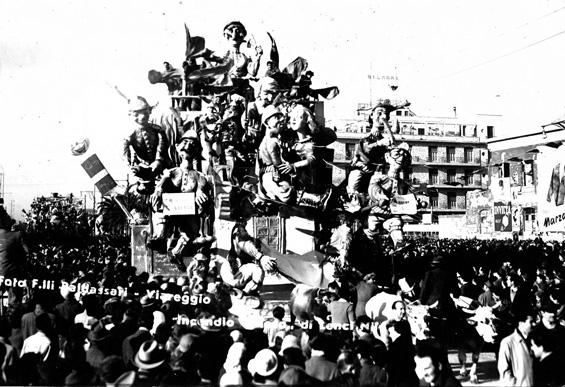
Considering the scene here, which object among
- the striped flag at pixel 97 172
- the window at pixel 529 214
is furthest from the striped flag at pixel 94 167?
the window at pixel 529 214

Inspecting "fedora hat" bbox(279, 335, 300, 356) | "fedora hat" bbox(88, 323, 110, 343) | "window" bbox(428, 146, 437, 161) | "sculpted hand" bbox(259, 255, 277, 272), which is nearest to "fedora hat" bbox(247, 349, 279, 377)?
A: "fedora hat" bbox(279, 335, 300, 356)

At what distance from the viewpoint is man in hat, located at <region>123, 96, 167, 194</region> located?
2186cm

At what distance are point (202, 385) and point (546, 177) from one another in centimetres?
1959

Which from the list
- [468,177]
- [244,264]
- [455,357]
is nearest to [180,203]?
[244,264]

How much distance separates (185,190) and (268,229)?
264cm

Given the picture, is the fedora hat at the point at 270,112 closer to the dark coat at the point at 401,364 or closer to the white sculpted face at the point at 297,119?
the white sculpted face at the point at 297,119

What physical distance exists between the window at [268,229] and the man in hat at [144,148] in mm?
3643

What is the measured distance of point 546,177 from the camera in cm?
2462

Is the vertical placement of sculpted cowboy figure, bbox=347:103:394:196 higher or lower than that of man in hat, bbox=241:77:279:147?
lower

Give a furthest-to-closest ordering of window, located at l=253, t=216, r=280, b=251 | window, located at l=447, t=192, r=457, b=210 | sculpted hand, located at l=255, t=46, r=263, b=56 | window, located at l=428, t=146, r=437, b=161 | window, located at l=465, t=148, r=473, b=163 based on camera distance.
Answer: window, located at l=465, t=148, r=473, b=163 < window, located at l=428, t=146, r=437, b=161 < window, located at l=447, t=192, r=457, b=210 < sculpted hand, located at l=255, t=46, r=263, b=56 < window, located at l=253, t=216, r=280, b=251

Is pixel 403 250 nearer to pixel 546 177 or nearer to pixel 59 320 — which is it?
pixel 546 177

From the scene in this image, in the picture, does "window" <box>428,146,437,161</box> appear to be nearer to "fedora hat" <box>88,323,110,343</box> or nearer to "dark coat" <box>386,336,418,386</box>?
"dark coat" <box>386,336,418,386</box>

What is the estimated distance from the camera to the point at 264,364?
303 inches

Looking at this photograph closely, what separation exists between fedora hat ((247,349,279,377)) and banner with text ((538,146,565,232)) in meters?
17.3
